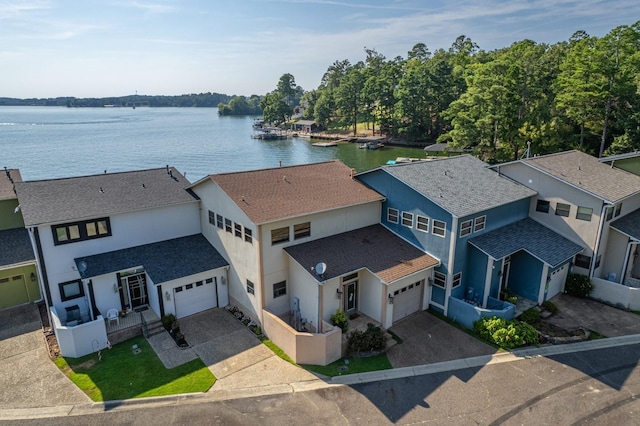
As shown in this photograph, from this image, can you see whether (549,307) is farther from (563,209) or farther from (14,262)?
(14,262)

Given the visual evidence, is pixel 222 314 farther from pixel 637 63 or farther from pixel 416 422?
pixel 637 63

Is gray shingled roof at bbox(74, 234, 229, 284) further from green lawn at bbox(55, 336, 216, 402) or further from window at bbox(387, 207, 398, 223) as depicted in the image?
window at bbox(387, 207, 398, 223)

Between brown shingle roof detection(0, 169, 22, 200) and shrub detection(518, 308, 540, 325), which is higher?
brown shingle roof detection(0, 169, 22, 200)

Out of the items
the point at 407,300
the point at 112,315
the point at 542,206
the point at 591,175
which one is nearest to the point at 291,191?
the point at 407,300

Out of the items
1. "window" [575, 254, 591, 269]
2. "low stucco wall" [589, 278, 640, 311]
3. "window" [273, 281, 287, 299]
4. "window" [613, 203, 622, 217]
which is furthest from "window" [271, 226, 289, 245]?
"window" [613, 203, 622, 217]

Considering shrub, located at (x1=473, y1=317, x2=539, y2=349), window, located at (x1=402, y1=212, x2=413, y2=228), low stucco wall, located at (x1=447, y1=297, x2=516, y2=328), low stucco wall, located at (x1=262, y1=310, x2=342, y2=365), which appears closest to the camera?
low stucco wall, located at (x1=262, y1=310, x2=342, y2=365)

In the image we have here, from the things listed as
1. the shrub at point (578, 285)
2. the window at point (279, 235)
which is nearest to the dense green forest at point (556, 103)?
the shrub at point (578, 285)

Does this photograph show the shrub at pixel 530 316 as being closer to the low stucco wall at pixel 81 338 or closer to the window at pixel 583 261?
the window at pixel 583 261
